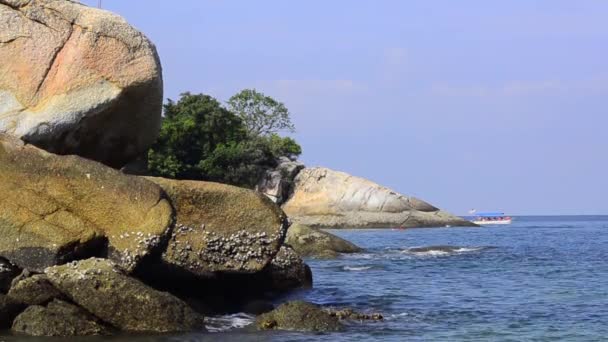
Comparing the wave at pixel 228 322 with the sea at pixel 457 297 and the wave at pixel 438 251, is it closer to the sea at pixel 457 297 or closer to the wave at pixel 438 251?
the sea at pixel 457 297

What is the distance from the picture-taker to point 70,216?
15938 mm

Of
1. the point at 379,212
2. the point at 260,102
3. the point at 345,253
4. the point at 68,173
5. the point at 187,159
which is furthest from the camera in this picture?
the point at 260,102

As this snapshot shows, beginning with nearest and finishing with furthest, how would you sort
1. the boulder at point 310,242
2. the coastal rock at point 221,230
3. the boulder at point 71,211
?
1. the boulder at point 71,211
2. the coastal rock at point 221,230
3. the boulder at point 310,242

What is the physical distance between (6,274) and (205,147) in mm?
51349

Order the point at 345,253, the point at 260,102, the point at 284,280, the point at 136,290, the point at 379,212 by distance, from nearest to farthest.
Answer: the point at 136,290 < the point at 284,280 < the point at 345,253 < the point at 379,212 < the point at 260,102

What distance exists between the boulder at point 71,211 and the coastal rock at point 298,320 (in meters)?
2.44

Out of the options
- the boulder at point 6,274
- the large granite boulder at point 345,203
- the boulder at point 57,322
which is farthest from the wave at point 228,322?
the large granite boulder at point 345,203

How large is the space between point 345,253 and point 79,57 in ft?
67.8

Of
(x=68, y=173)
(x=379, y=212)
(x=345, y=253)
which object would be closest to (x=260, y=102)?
(x=379, y=212)

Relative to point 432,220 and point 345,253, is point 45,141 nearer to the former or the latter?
point 345,253

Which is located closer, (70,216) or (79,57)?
(70,216)

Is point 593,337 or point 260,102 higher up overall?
point 260,102

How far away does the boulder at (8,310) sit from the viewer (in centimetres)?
1528

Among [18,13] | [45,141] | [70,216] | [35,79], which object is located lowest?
[70,216]
